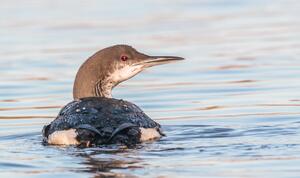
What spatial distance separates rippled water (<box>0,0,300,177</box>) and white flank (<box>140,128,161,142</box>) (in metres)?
0.08

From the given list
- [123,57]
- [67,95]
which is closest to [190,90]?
[67,95]

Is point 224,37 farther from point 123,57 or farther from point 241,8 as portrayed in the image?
point 123,57

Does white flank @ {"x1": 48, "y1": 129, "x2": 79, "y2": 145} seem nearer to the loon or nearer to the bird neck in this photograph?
the loon

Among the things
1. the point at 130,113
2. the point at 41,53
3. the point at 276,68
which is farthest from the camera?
the point at 41,53

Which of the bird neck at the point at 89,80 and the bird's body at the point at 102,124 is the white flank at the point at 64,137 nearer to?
the bird's body at the point at 102,124

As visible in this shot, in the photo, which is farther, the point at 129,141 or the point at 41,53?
the point at 41,53

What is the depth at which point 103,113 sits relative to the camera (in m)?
11.1

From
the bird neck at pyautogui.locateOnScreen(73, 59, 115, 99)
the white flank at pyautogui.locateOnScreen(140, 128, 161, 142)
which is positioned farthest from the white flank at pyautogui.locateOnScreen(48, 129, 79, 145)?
the bird neck at pyautogui.locateOnScreen(73, 59, 115, 99)

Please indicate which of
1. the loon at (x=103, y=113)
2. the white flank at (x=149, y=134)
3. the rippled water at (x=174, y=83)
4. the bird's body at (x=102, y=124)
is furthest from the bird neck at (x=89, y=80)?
the white flank at (x=149, y=134)

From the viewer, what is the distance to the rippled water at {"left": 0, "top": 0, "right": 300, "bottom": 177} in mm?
10203

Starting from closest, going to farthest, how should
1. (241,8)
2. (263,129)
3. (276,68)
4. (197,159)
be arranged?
(197,159) → (263,129) → (276,68) → (241,8)

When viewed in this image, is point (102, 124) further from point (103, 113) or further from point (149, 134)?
point (149, 134)

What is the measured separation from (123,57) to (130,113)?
156 centimetres

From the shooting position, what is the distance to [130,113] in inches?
445
